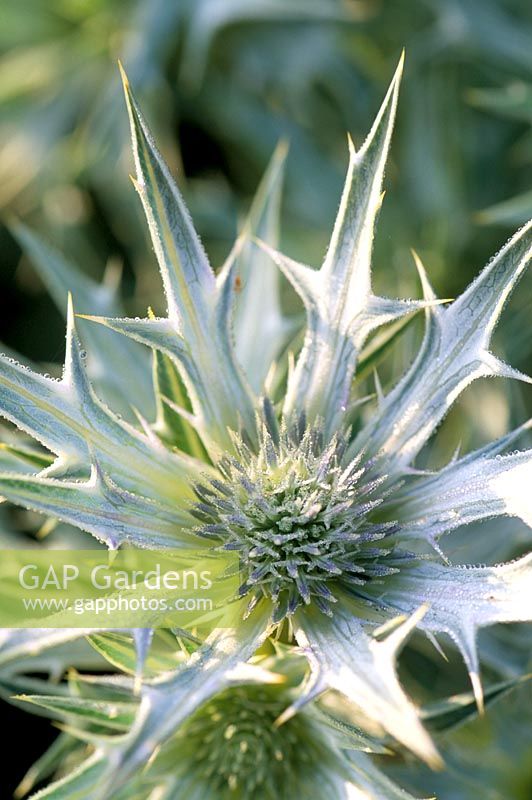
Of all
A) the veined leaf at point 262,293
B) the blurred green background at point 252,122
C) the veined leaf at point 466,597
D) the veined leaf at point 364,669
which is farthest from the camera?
the blurred green background at point 252,122

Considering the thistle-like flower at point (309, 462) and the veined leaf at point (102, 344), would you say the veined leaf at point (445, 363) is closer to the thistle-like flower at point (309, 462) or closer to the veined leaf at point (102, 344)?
the thistle-like flower at point (309, 462)

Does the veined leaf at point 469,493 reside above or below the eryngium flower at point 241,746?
above

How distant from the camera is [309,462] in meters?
Result: 1.08

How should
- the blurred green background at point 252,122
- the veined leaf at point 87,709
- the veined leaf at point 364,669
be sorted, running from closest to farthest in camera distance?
the veined leaf at point 364,669, the veined leaf at point 87,709, the blurred green background at point 252,122

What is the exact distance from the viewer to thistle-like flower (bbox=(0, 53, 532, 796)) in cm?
97

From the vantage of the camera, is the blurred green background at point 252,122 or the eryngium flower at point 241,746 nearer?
the eryngium flower at point 241,746

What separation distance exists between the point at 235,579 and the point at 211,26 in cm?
137

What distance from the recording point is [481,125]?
7.42 ft

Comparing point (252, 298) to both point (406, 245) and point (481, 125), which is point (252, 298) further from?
point (481, 125)

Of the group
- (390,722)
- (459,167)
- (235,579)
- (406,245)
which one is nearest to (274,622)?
(235,579)

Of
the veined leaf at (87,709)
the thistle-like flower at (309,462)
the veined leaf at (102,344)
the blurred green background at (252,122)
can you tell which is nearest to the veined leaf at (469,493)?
the thistle-like flower at (309,462)

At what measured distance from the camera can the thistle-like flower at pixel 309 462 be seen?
3.17ft

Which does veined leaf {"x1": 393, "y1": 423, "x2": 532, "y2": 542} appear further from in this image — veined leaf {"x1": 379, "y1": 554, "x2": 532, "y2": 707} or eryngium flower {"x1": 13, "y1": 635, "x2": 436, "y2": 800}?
eryngium flower {"x1": 13, "y1": 635, "x2": 436, "y2": 800}

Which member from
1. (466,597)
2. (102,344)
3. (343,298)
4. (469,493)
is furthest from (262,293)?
(466,597)
